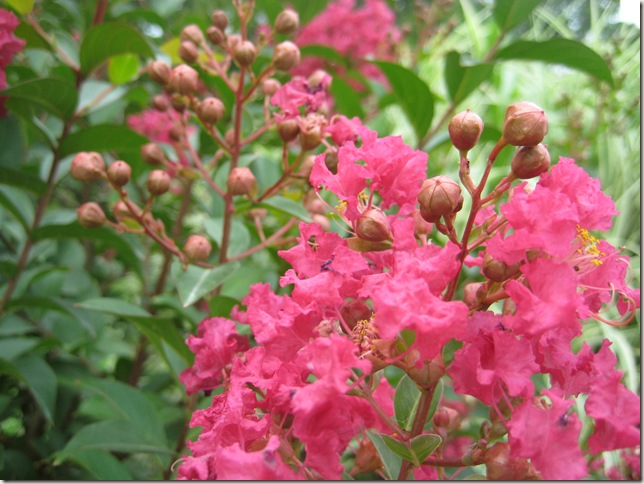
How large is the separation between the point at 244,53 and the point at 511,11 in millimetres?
836

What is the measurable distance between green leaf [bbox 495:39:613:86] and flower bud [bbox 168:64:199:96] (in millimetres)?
823

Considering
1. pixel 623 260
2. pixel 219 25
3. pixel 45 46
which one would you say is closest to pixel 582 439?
pixel 623 260

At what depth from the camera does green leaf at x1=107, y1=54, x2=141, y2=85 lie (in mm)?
1567

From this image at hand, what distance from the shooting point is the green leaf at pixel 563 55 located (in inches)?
56.1

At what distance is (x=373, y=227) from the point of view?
0.71 m

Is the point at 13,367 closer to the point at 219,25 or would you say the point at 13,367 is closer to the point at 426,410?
the point at 219,25

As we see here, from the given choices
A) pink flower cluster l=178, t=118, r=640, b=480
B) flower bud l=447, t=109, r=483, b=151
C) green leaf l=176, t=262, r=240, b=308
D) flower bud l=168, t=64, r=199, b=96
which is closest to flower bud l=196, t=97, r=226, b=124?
flower bud l=168, t=64, r=199, b=96

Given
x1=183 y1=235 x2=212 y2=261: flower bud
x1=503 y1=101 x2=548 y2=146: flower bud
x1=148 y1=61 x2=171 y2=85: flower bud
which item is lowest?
x1=183 y1=235 x2=212 y2=261: flower bud

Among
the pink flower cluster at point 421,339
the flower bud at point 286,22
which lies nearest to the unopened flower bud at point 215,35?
the flower bud at point 286,22

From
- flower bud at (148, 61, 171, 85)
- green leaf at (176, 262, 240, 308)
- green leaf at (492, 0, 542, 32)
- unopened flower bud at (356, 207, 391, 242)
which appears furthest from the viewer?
green leaf at (492, 0, 542, 32)

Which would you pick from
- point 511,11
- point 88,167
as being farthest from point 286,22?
point 511,11

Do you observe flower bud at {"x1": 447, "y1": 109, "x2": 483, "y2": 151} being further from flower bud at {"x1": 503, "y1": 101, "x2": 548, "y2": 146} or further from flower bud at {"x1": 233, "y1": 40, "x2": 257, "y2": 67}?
flower bud at {"x1": 233, "y1": 40, "x2": 257, "y2": 67}

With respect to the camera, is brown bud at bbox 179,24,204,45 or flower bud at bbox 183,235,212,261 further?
brown bud at bbox 179,24,204,45

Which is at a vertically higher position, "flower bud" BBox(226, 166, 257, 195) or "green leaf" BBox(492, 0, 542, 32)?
"green leaf" BBox(492, 0, 542, 32)
